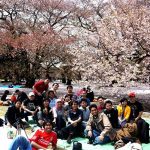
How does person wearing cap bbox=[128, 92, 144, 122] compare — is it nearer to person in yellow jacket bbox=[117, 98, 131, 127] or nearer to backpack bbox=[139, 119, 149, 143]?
person in yellow jacket bbox=[117, 98, 131, 127]

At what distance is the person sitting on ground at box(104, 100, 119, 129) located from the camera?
36.3 feet

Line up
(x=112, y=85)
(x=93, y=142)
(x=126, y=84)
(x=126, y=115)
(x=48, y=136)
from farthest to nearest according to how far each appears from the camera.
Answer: (x=112, y=85) < (x=126, y=84) < (x=126, y=115) < (x=93, y=142) < (x=48, y=136)

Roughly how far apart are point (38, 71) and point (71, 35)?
430cm

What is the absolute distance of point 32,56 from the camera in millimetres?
34375

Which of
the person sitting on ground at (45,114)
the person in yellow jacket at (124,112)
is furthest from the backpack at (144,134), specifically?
the person sitting on ground at (45,114)

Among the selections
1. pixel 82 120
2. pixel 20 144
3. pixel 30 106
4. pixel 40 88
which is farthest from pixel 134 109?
pixel 20 144

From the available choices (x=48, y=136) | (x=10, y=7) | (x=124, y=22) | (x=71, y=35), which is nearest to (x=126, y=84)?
(x=124, y=22)

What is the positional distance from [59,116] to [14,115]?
66.6 inches

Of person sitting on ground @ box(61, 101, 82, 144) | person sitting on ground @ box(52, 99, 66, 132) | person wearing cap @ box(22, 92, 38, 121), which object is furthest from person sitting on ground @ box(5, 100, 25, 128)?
person sitting on ground @ box(61, 101, 82, 144)

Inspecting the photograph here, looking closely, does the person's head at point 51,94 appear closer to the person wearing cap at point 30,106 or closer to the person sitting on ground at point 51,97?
the person sitting on ground at point 51,97

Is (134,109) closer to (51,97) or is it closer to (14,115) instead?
(51,97)

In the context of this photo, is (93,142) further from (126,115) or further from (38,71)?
(38,71)

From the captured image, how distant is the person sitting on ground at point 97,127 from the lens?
34.9 feet

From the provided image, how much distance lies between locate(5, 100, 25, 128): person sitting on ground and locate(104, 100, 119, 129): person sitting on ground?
2.88 meters
